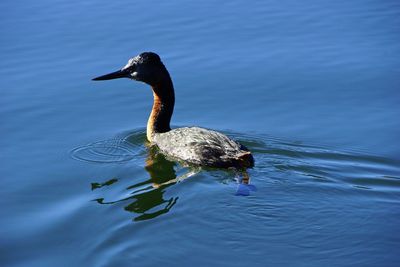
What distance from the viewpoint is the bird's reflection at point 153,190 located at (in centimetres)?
848

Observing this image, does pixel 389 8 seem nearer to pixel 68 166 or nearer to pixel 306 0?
pixel 306 0

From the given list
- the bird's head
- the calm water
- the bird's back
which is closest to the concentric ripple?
the calm water

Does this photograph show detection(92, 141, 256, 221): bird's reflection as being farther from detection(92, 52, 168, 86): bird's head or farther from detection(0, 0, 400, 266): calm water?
detection(92, 52, 168, 86): bird's head

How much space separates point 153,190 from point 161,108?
1998 mm

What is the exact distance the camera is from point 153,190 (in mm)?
9055

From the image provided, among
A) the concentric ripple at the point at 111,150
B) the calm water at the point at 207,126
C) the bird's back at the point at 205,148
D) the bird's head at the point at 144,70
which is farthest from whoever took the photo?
the bird's head at the point at 144,70

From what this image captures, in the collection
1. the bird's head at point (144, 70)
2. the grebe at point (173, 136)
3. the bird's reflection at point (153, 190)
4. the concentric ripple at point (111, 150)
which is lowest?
the bird's reflection at point (153, 190)

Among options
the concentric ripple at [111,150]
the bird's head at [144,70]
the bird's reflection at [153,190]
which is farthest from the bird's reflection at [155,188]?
the bird's head at [144,70]

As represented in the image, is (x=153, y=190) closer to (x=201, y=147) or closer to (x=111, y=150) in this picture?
(x=201, y=147)

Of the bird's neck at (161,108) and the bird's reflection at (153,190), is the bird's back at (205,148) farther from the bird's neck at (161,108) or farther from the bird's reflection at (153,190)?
the bird's neck at (161,108)

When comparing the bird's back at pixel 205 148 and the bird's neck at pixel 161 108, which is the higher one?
the bird's neck at pixel 161 108

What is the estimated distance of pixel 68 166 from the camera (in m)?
9.89

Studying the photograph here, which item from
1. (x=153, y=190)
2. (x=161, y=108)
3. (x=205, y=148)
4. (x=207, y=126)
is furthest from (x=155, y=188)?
(x=207, y=126)

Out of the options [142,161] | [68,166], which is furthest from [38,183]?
[142,161]
